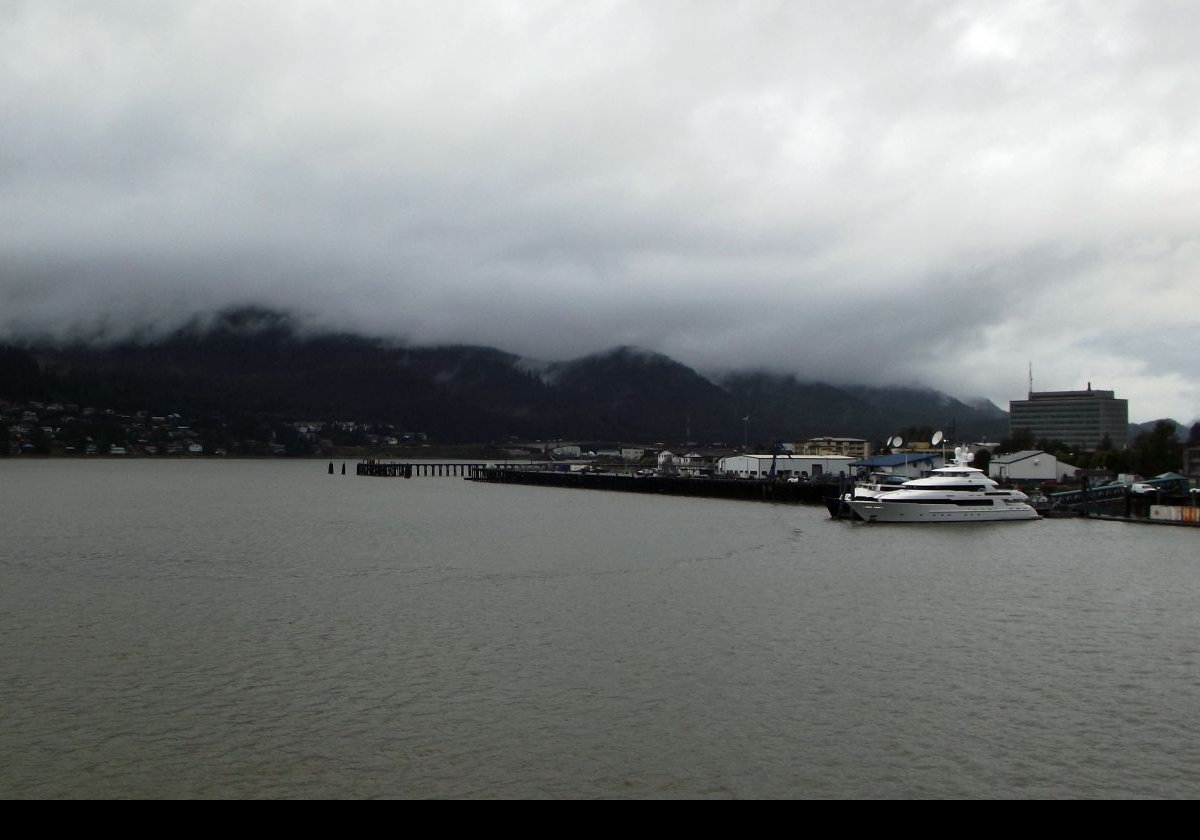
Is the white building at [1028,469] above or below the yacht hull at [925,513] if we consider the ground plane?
above

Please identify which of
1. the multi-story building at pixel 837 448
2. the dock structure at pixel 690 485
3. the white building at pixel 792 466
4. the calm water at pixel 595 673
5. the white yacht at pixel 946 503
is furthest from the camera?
the multi-story building at pixel 837 448

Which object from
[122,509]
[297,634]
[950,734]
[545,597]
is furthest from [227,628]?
[122,509]

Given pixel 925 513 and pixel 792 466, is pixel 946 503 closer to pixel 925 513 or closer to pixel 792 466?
pixel 925 513

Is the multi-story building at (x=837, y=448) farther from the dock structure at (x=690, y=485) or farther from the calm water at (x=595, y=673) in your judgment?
the calm water at (x=595, y=673)

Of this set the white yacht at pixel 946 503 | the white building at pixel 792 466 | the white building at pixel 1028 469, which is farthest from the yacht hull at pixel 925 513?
the white building at pixel 792 466

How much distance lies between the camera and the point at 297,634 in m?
27.5

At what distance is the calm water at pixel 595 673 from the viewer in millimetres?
16484

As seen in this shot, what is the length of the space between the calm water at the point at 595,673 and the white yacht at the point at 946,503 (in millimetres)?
17242

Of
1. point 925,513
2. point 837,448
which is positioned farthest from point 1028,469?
point 837,448

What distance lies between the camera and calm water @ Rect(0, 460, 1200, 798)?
16484mm

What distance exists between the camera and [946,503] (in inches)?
2648

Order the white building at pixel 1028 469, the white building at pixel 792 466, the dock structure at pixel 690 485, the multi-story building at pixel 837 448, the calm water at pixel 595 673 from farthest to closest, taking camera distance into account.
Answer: the multi-story building at pixel 837 448, the white building at pixel 792 466, the white building at pixel 1028 469, the dock structure at pixel 690 485, the calm water at pixel 595 673
